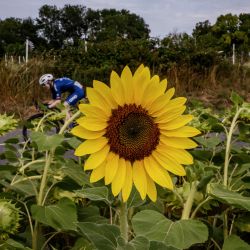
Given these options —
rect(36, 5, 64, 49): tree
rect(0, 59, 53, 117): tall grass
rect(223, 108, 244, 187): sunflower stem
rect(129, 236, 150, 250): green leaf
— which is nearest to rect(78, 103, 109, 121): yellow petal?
rect(129, 236, 150, 250): green leaf

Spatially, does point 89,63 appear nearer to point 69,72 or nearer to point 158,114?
point 69,72

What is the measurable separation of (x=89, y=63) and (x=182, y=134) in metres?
14.0

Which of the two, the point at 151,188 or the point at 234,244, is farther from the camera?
the point at 234,244

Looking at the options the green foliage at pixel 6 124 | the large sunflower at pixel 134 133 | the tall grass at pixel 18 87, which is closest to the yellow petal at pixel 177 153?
the large sunflower at pixel 134 133

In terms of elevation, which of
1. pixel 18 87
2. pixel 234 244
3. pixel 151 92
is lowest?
pixel 18 87

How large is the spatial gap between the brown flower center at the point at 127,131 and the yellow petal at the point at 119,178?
0.01 meters

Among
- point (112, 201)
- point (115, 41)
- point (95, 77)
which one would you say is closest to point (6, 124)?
point (112, 201)

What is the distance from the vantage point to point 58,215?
1.28 metres

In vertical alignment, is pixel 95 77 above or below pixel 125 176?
below

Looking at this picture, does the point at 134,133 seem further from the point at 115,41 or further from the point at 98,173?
the point at 115,41

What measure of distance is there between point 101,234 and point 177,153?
24 cm

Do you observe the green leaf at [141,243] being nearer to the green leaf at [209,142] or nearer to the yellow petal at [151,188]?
the yellow petal at [151,188]

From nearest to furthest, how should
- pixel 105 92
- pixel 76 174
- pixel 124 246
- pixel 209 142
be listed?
1. pixel 124 246
2. pixel 105 92
3. pixel 76 174
4. pixel 209 142

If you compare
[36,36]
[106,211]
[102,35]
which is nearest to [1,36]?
[36,36]
